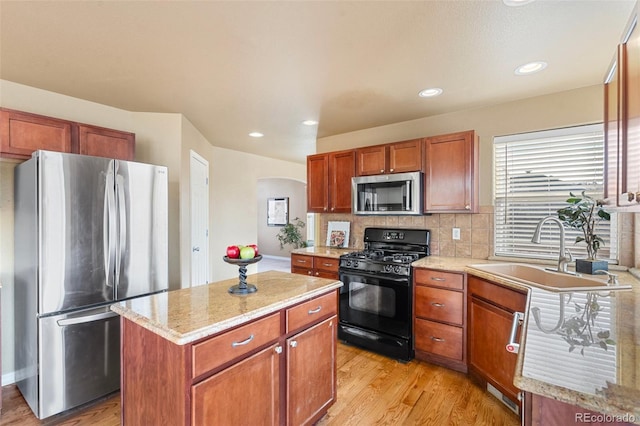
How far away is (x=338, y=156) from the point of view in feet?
11.9

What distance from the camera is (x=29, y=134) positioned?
217cm

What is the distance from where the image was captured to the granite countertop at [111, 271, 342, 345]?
47.3 inches

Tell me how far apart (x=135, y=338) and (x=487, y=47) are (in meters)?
2.58

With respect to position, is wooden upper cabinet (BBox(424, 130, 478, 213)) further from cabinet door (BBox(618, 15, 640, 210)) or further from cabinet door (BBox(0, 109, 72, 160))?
cabinet door (BBox(0, 109, 72, 160))

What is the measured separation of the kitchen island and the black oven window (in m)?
1.05

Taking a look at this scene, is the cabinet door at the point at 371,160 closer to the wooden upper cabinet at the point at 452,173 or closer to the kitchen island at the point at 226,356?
the wooden upper cabinet at the point at 452,173

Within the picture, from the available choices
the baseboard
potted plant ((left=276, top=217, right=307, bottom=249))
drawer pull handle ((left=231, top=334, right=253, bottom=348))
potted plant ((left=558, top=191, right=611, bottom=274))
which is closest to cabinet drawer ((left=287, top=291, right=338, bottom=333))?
drawer pull handle ((left=231, top=334, right=253, bottom=348))

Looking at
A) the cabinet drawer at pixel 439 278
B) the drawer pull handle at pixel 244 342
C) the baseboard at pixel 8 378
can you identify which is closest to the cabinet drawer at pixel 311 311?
the drawer pull handle at pixel 244 342

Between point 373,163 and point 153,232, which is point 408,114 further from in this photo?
point 153,232

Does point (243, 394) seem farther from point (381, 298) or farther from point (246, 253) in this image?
point (381, 298)

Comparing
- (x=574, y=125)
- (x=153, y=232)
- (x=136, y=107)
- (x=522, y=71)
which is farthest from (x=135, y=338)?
(x=574, y=125)

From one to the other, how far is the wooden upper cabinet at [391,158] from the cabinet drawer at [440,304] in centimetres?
122

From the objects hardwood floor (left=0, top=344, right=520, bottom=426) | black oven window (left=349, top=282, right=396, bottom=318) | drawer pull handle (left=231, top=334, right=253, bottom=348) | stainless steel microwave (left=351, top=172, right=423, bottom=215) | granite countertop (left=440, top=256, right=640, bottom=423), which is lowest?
hardwood floor (left=0, top=344, right=520, bottom=426)

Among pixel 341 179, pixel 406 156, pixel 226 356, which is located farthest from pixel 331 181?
pixel 226 356
